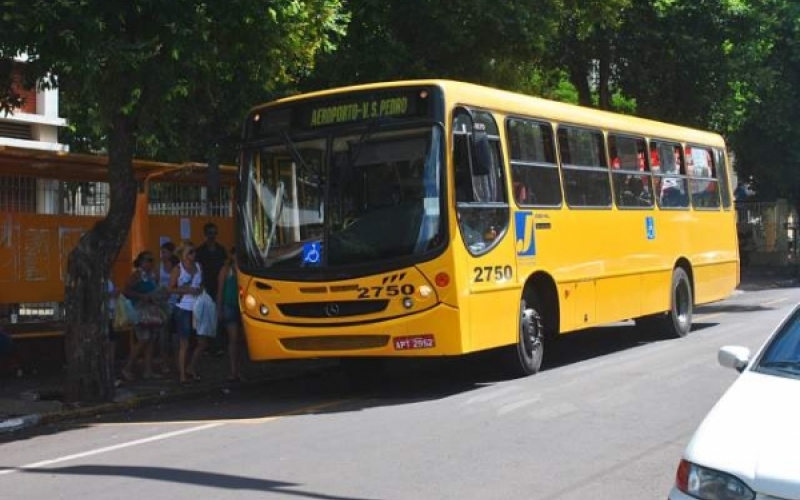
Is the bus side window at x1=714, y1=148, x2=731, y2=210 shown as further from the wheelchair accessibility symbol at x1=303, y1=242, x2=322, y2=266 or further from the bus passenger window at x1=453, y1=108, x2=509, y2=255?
the wheelchair accessibility symbol at x1=303, y1=242, x2=322, y2=266

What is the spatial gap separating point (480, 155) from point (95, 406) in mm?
5031

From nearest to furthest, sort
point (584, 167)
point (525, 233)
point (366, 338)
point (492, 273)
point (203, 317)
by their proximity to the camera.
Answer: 1. point (366, 338)
2. point (492, 273)
3. point (525, 233)
4. point (203, 317)
5. point (584, 167)

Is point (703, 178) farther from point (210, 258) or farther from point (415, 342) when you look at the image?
point (415, 342)

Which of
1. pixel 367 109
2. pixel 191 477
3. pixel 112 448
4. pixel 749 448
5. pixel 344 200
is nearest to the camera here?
pixel 749 448

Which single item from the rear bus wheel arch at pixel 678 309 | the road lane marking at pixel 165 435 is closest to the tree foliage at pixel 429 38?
the rear bus wheel arch at pixel 678 309

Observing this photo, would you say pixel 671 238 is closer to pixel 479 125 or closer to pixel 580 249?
pixel 580 249

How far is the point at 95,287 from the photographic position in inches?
425

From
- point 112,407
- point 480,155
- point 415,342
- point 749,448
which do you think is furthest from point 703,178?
point 749,448

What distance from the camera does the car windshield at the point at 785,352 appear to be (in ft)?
17.4

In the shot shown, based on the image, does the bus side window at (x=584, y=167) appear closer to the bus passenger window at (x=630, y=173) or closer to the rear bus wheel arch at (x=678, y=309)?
the bus passenger window at (x=630, y=173)

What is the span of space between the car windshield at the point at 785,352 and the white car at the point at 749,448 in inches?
4.1

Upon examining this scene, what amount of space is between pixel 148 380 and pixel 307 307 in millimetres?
3277

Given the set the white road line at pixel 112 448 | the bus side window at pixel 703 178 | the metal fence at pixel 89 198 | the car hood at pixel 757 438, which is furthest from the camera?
the bus side window at pixel 703 178

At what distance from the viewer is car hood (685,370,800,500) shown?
3977 millimetres
